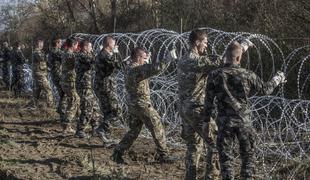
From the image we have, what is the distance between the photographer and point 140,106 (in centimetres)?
822

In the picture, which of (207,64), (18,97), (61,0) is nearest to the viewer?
(207,64)

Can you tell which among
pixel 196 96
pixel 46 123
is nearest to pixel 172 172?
pixel 196 96

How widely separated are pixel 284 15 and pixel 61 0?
22.4 m

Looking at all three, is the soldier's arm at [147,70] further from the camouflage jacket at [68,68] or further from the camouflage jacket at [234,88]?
the camouflage jacket at [68,68]

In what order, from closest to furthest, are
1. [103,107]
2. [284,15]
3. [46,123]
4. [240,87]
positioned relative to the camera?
[240,87] → [103,107] → [46,123] → [284,15]

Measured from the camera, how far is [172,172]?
26.6 ft

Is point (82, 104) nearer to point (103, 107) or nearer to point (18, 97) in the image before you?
point (103, 107)

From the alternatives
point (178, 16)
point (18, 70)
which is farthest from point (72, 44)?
point (178, 16)

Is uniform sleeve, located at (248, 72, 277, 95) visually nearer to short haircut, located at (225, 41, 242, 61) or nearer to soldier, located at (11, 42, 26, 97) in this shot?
short haircut, located at (225, 41, 242, 61)

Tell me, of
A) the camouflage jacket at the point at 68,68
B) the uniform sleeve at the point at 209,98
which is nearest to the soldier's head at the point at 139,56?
the uniform sleeve at the point at 209,98

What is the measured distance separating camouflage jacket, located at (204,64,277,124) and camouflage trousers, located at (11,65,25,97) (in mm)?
Result: 12962

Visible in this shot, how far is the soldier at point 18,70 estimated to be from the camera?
1837 centimetres

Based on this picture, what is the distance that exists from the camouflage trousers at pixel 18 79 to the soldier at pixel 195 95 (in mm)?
12222

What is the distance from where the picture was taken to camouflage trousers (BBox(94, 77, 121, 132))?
961 cm
